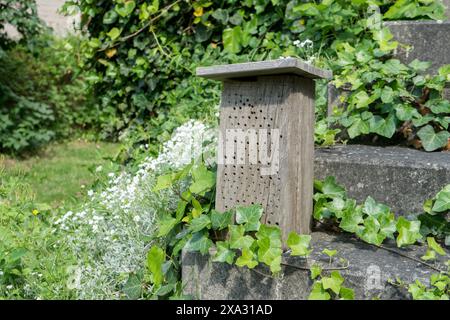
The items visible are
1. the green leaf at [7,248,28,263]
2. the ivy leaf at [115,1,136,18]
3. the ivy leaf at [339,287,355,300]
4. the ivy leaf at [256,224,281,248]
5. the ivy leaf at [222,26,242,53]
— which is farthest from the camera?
the ivy leaf at [115,1,136,18]

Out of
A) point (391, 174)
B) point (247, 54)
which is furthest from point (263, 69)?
point (247, 54)

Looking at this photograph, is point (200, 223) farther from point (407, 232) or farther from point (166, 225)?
point (407, 232)

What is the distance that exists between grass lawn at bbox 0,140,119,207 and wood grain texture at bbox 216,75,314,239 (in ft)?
4.85

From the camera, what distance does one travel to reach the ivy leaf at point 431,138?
2.32 metres

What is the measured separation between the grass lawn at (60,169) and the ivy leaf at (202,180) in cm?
126

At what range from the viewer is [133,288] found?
2.04m

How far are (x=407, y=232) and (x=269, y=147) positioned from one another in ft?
1.83

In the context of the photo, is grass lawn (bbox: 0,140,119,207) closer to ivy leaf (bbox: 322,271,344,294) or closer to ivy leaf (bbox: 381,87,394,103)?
ivy leaf (bbox: 381,87,394,103)

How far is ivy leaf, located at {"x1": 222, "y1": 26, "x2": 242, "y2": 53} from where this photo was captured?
3660 millimetres

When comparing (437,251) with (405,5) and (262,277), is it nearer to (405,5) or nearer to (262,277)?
(262,277)

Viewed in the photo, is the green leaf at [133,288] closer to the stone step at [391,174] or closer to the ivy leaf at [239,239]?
the ivy leaf at [239,239]

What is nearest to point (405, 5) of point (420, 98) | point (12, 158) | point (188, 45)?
→ point (420, 98)

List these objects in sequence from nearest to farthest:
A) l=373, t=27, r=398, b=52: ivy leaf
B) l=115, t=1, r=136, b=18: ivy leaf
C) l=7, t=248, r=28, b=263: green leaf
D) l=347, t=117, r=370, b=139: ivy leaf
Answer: l=7, t=248, r=28, b=263: green leaf → l=347, t=117, r=370, b=139: ivy leaf → l=373, t=27, r=398, b=52: ivy leaf → l=115, t=1, r=136, b=18: ivy leaf

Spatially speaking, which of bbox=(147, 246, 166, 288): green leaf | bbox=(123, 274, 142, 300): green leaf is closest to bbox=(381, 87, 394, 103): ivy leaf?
bbox=(147, 246, 166, 288): green leaf
